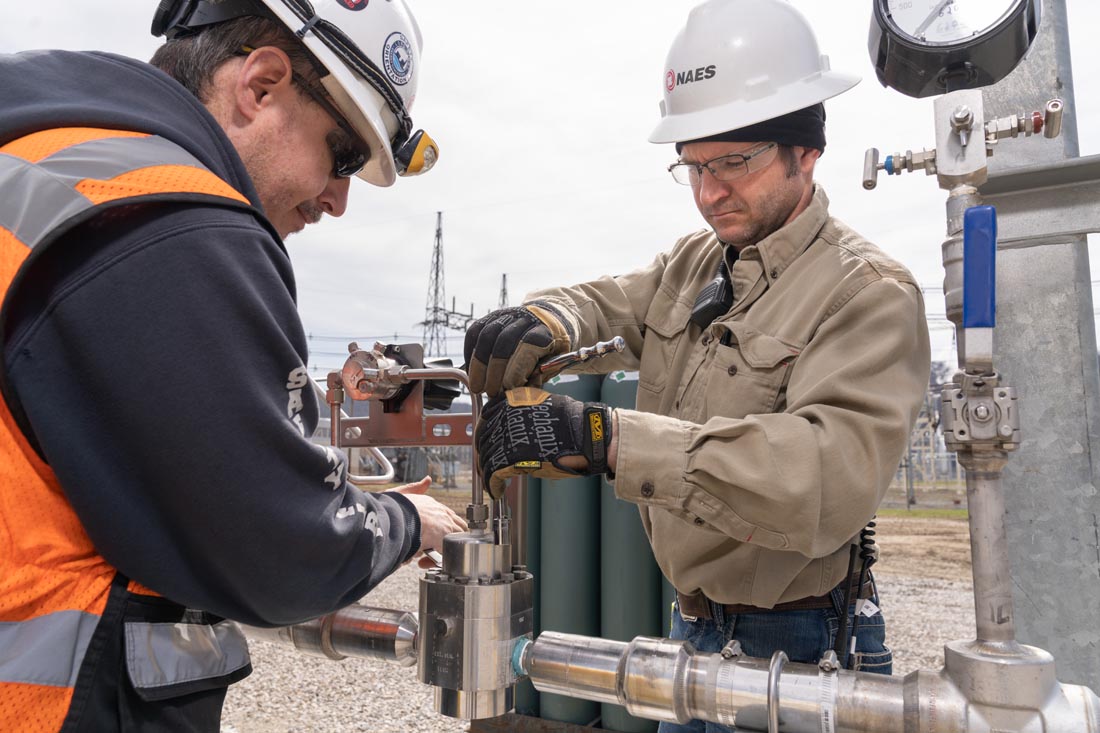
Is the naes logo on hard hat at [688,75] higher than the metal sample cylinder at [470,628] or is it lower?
higher

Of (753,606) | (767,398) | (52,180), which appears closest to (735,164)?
(767,398)

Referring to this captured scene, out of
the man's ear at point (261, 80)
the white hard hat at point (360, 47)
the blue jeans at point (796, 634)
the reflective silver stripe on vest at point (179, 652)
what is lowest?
the blue jeans at point (796, 634)

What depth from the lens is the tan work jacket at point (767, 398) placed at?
1.40 m

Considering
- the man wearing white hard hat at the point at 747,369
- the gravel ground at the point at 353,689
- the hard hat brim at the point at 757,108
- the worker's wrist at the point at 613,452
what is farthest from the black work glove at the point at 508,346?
the gravel ground at the point at 353,689

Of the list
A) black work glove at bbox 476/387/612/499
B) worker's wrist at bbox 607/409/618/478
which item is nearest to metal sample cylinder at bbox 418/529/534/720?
black work glove at bbox 476/387/612/499

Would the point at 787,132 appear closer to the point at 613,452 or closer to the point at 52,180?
the point at 613,452

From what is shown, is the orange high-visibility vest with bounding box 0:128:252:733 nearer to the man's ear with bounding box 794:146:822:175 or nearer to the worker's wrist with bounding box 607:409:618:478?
the worker's wrist with bounding box 607:409:618:478

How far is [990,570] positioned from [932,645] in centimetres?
586

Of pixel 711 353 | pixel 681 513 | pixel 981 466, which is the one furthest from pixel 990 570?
pixel 711 353

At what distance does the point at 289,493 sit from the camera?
3.38 feet

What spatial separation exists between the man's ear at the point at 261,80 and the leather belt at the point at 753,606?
1.44 meters

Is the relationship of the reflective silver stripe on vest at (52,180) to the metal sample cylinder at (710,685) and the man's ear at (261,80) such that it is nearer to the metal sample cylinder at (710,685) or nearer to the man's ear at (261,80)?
the man's ear at (261,80)

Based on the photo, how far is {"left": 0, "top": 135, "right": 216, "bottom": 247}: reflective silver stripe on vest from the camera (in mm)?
886

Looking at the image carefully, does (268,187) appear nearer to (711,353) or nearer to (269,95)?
(269,95)
